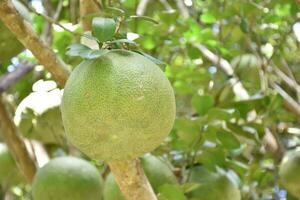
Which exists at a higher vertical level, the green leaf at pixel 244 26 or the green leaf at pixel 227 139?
the green leaf at pixel 244 26

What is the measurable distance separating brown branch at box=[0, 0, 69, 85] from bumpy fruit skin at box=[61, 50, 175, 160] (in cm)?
16

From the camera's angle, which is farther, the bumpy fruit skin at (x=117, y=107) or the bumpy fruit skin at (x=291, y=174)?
the bumpy fruit skin at (x=291, y=174)

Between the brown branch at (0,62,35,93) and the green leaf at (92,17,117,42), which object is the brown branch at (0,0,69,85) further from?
the brown branch at (0,62,35,93)

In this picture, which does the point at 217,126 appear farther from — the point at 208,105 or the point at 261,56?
the point at 261,56

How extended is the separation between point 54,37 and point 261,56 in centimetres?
77

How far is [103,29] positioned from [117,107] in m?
0.16

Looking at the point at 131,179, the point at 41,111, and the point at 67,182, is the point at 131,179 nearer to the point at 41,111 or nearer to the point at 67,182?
the point at 67,182

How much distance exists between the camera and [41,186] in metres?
1.57

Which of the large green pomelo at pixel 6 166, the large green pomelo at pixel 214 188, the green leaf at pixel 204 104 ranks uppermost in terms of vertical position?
the green leaf at pixel 204 104

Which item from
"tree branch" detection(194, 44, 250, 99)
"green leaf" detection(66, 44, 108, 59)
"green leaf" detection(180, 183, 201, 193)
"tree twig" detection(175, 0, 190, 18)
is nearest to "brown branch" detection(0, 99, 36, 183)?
"green leaf" detection(180, 183, 201, 193)

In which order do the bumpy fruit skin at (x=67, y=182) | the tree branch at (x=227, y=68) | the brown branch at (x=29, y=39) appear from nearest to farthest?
the brown branch at (x=29, y=39) → the bumpy fruit skin at (x=67, y=182) → the tree branch at (x=227, y=68)

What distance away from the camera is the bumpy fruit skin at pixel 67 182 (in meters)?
1.55

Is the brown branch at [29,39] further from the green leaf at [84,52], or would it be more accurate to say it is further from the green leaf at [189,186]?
the green leaf at [189,186]

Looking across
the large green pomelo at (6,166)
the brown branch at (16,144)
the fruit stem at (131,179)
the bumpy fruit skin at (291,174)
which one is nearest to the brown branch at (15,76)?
the brown branch at (16,144)
